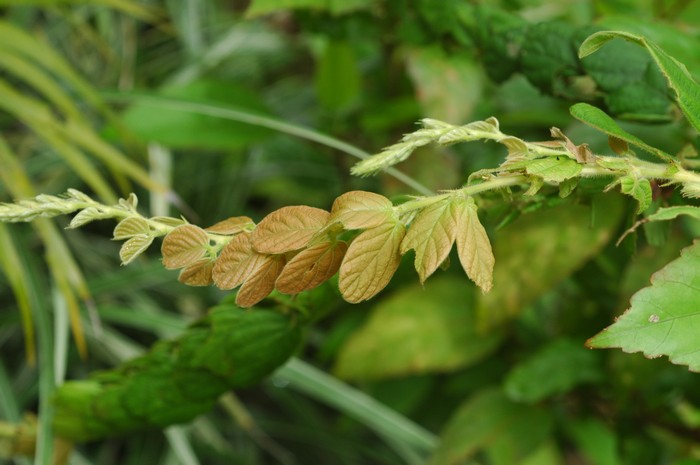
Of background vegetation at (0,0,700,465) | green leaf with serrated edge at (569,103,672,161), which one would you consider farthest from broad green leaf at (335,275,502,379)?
green leaf with serrated edge at (569,103,672,161)

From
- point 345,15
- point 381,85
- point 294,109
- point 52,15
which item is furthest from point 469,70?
point 52,15

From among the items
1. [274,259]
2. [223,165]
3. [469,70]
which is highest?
[274,259]

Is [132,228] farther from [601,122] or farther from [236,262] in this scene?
[601,122]

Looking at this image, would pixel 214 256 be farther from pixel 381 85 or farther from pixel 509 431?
pixel 381 85

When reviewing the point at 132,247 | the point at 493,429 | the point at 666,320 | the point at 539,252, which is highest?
the point at 132,247

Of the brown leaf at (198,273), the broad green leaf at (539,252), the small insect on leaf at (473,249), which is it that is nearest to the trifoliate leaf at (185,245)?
the brown leaf at (198,273)

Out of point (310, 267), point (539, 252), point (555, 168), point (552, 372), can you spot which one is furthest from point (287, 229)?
point (552, 372)

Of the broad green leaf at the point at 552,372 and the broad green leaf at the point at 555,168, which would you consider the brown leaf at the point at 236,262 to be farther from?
the broad green leaf at the point at 552,372
